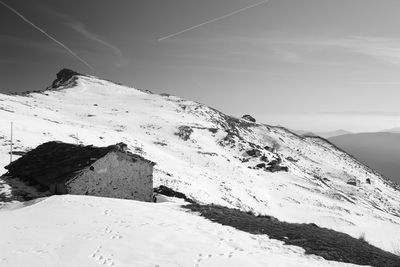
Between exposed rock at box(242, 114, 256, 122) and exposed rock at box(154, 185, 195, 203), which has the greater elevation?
exposed rock at box(242, 114, 256, 122)

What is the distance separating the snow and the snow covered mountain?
7.31 m

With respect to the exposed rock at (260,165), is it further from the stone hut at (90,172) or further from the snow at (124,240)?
the snow at (124,240)

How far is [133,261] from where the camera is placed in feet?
37.3

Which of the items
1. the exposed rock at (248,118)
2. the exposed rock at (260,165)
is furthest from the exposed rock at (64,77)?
the exposed rock at (260,165)

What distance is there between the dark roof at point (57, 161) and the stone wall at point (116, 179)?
340 millimetres

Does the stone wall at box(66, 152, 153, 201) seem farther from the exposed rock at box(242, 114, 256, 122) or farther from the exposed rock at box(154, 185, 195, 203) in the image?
the exposed rock at box(242, 114, 256, 122)

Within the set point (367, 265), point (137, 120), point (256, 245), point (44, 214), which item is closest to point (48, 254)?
point (44, 214)

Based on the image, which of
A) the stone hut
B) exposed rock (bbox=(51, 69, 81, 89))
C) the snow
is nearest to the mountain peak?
exposed rock (bbox=(51, 69, 81, 89))

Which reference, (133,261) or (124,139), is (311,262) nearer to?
(133,261)

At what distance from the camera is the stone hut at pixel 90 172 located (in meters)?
21.1

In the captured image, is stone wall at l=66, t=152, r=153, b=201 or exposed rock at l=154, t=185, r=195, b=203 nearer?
stone wall at l=66, t=152, r=153, b=201

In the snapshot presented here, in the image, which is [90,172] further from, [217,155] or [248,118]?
[248,118]

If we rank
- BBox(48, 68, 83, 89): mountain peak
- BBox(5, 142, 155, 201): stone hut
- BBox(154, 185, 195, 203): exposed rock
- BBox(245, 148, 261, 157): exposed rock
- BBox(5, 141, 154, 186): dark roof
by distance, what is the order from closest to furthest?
BBox(5, 142, 155, 201): stone hut → BBox(5, 141, 154, 186): dark roof → BBox(154, 185, 195, 203): exposed rock → BBox(245, 148, 261, 157): exposed rock → BBox(48, 68, 83, 89): mountain peak

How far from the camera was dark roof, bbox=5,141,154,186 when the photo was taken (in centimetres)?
2177
